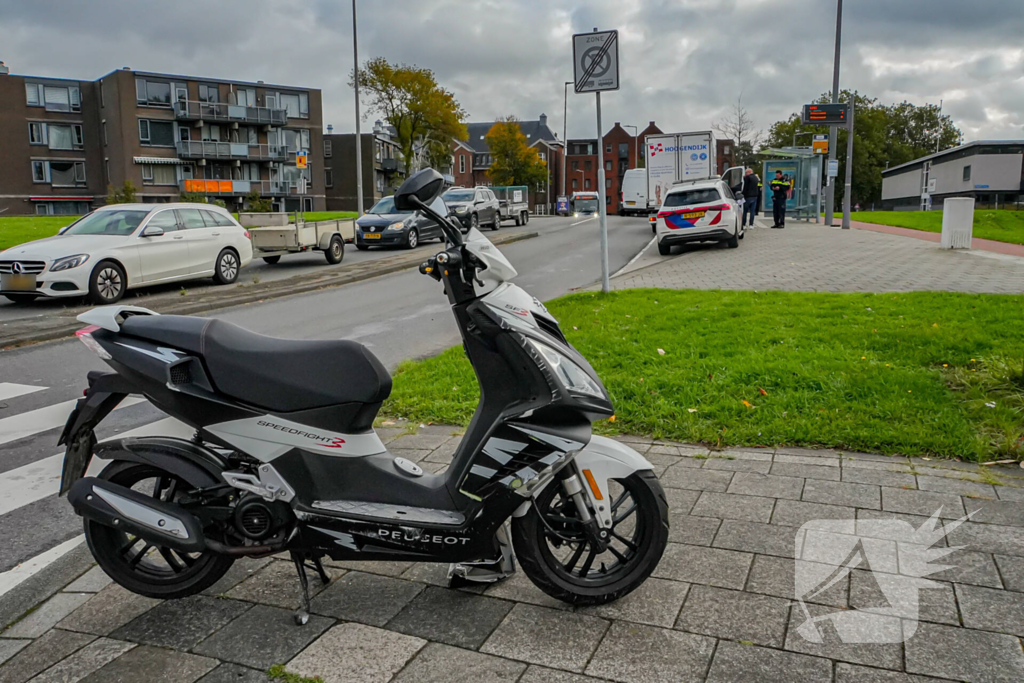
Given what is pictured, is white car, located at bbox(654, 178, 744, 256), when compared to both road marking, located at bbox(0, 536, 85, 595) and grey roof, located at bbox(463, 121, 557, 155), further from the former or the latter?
grey roof, located at bbox(463, 121, 557, 155)

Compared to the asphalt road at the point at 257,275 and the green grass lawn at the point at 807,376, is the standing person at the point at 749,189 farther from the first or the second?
the green grass lawn at the point at 807,376

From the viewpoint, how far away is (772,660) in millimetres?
2736

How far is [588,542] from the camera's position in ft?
10.3

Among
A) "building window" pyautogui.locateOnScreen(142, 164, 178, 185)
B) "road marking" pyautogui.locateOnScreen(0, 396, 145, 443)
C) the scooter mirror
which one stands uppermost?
"building window" pyautogui.locateOnScreen(142, 164, 178, 185)

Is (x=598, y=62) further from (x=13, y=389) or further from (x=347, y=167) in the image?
(x=347, y=167)

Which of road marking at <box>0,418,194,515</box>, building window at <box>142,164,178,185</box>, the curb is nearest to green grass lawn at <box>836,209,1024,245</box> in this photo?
the curb

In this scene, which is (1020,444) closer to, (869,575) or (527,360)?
(869,575)

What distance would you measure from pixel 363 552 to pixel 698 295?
858 centimetres

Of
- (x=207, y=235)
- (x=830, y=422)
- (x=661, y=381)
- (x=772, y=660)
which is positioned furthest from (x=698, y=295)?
(x=207, y=235)

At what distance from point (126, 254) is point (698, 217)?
12.1m

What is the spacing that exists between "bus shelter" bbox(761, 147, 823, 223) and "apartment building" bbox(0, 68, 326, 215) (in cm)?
3800

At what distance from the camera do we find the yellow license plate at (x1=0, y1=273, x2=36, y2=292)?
12.4 meters

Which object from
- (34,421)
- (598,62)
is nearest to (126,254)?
(34,421)

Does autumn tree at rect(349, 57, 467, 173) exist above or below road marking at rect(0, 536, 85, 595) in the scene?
above
